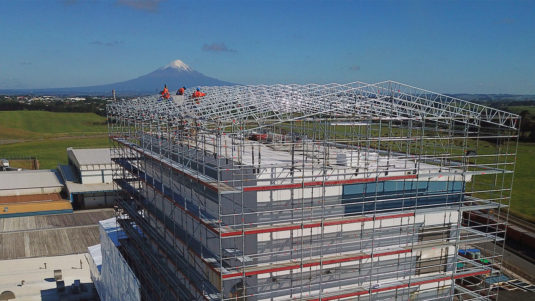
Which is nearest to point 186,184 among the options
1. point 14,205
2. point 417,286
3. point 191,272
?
point 191,272

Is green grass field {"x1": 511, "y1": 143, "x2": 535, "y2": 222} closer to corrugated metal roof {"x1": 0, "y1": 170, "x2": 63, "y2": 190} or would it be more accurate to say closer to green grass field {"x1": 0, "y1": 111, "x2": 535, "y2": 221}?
green grass field {"x1": 0, "y1": 111, "x2": 535, "y2": 221}

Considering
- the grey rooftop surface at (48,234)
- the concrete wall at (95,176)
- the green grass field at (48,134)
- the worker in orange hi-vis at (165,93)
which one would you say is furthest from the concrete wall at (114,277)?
the green grass field at (48,134)

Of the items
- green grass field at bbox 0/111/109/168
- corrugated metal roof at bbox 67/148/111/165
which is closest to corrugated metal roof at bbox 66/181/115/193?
corrugated metal roof at bbox 67/148/111/165

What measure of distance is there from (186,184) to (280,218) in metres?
3.19

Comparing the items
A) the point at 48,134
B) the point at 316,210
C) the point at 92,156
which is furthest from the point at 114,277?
the point at 48,134

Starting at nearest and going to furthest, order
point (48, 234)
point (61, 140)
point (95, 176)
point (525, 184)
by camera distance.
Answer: point (48, 234), point (95, 176), point (525, 184), point (61, 140)

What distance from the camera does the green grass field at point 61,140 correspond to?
39.9 meters

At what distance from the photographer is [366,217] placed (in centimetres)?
1034

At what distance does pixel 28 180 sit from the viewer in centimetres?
3106

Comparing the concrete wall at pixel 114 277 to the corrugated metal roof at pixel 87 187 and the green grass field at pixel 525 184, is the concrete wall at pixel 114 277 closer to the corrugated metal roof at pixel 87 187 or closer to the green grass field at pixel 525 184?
the corrugated metal roof at pixel 87 187

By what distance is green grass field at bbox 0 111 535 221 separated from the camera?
39875mm

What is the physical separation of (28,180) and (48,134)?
4362cm

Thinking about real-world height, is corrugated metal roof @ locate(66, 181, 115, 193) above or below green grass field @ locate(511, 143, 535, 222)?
above

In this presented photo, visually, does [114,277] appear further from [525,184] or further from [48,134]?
[48,134]
